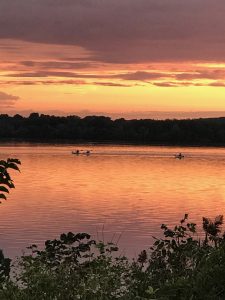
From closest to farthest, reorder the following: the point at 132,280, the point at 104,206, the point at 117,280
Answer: the point at 117,280
the point at 132,280
the point at 104,206

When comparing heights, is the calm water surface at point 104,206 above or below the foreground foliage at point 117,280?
below

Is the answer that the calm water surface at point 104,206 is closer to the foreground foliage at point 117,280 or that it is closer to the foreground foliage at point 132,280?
the foreground foliage at point 132,280

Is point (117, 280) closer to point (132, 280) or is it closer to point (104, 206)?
point (132, 280)

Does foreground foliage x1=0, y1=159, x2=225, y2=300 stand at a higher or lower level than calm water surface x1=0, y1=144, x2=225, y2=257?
higher

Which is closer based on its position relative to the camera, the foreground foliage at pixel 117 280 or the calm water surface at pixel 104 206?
the foreground foliage at pixel 117 280

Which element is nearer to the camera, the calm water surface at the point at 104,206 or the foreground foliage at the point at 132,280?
the foreground foliage at the point at 132,280

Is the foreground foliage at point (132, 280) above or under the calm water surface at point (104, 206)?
above

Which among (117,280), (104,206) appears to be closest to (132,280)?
(117,280)

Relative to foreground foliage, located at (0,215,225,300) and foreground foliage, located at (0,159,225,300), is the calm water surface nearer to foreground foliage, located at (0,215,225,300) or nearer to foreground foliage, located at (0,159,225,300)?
foreground foliage, located at (0,215,225,300)

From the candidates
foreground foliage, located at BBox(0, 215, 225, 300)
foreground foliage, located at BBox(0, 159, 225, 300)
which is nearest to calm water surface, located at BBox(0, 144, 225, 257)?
foreground foliage, located at BBox(0, 215, 225, 300)

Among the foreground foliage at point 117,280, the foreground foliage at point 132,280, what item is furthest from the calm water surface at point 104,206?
the foreground foliage at point 117,280

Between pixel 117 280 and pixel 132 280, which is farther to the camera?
pixel 132 280

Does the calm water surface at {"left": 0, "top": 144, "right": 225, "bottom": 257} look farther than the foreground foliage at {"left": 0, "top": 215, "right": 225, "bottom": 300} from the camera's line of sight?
Yes

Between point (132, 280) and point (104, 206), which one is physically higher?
point (132, 280)
